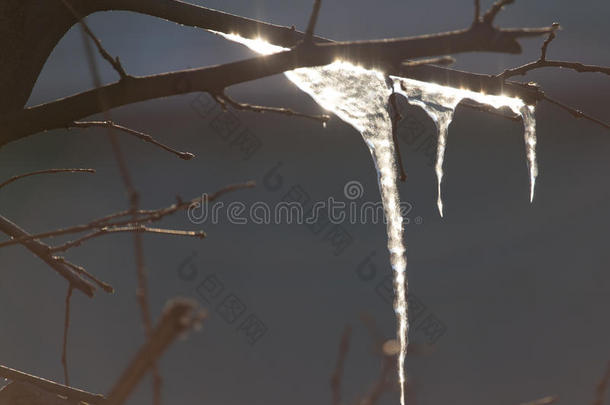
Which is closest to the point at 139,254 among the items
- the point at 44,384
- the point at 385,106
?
the point at 44,384

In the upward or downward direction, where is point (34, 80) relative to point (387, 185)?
upward

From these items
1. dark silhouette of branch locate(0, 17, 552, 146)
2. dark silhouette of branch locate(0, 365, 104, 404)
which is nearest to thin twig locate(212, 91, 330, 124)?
dark silhouette of branch locate(0, 17, 552, 146)

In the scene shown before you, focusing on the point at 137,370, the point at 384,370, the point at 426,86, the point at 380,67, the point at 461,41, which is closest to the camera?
the point at 137,370

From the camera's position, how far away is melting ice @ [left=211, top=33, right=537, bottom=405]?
78.9 inches

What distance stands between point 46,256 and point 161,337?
4.86 feet

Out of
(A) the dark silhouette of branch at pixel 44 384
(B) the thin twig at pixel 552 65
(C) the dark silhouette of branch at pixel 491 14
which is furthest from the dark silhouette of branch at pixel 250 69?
(B) the thin twig at pixel 552 65

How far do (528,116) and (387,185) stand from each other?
0.55 metres

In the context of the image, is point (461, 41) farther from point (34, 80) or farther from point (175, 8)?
point (34, 80)

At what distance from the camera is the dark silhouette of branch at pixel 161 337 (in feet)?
1.57

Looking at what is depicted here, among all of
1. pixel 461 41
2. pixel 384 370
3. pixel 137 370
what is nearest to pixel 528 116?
pixel 461 41

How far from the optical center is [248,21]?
1.90 metres

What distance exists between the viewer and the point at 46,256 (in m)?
1.83

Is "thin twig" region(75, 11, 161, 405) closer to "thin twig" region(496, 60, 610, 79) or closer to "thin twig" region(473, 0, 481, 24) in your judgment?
"thin twig" region(473, 0, 481, 24)

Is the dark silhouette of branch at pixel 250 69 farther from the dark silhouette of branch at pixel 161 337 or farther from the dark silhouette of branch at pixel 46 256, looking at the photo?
the dark silhouette of branch at pixel 161 337
